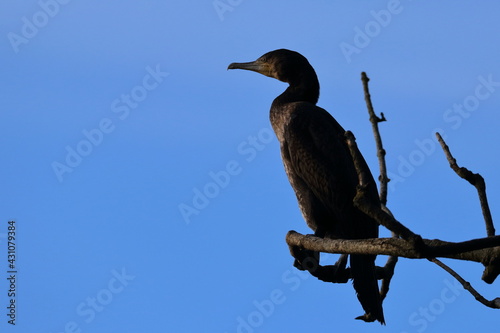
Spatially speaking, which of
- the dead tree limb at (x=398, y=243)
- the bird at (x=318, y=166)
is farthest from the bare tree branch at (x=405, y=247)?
the bird at (x=318, y=166)

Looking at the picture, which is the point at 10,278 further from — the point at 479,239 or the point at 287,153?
the point at 479,239

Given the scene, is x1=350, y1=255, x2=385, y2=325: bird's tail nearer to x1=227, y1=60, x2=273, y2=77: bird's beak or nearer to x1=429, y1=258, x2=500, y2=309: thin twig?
x1=429, y1=258, x2=500, y2=309: thin twig

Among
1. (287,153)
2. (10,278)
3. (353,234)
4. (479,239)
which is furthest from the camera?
(10,278)

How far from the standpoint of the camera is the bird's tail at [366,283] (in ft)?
15.4

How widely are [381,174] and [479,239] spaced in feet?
7.17

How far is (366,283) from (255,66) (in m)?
2.62

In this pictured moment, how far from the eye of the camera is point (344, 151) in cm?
573

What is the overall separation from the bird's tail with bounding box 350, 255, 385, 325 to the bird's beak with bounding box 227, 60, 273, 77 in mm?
2335

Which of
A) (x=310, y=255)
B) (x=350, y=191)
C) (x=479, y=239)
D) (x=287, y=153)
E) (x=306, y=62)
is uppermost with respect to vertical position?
(x=306, y=62)

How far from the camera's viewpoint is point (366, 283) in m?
4.75

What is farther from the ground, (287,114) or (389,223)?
(287,114)

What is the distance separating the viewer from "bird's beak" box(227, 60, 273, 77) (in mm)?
6664

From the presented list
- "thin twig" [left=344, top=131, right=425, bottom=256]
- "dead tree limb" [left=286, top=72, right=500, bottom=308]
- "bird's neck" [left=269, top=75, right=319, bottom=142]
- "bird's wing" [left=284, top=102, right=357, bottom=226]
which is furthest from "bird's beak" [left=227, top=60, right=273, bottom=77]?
"thin twig" [left=344, top=131, right=425, bottom=256]

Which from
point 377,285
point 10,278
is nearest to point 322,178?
point 377,285
